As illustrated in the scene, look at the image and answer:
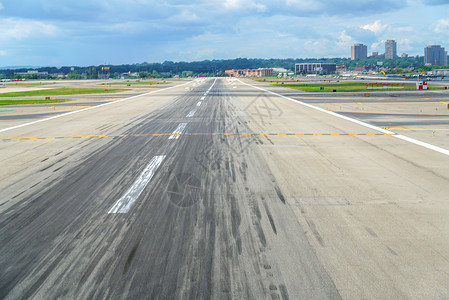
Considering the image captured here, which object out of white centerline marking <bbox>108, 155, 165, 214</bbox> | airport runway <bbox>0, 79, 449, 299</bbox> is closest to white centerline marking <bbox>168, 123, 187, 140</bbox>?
airport runway <bbox>0, 79, 449, 299</bbox>

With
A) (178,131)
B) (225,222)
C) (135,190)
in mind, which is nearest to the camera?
(225,222)

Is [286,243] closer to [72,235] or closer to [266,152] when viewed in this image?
[72,235]

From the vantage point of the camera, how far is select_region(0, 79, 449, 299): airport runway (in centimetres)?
414

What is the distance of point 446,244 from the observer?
5.09 meters

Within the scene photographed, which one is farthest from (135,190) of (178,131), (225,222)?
(178,131)

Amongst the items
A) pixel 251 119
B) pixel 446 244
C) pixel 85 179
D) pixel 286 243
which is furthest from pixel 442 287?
pixel 251 119

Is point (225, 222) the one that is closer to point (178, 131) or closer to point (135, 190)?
point (135, 190)

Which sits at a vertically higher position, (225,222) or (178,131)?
(178,131)

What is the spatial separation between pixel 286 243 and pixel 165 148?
728 centimetres

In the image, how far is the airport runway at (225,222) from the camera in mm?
4145

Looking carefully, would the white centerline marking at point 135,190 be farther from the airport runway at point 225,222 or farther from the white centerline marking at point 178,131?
the white centerline marking at point 178,131

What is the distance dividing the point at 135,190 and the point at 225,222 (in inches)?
97.2

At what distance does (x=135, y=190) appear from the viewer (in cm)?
740

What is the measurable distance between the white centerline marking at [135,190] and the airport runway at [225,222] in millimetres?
40
